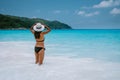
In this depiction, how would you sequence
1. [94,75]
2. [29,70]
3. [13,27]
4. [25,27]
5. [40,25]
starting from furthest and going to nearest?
[25,27]
[13,27]
[40,25]
[29,70]
[94,75]

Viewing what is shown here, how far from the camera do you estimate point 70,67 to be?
27.4 ft

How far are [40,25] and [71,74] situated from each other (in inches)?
74.5

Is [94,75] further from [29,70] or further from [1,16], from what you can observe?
[1,16]

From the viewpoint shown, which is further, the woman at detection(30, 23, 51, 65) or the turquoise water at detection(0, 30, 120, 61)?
the turquoise water at detection(0, 30, 120, 61)

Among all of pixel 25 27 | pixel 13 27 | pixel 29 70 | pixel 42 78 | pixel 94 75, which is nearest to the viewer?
pixel 42 78

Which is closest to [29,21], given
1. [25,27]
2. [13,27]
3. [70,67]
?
[25,27]

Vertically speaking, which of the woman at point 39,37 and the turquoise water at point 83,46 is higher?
the woman at point 39,37

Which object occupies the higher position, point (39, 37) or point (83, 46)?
point (39, 37)

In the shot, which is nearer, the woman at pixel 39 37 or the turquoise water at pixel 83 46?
the woman at pixel 39 37

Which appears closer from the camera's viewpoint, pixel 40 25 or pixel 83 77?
pixel 83 77

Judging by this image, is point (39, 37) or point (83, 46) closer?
point (39, 37)

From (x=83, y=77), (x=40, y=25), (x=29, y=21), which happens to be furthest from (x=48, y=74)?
(x=29, y=21)

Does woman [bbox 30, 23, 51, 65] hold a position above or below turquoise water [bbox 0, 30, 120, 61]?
above

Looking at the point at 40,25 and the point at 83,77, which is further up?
the point at 40,25
